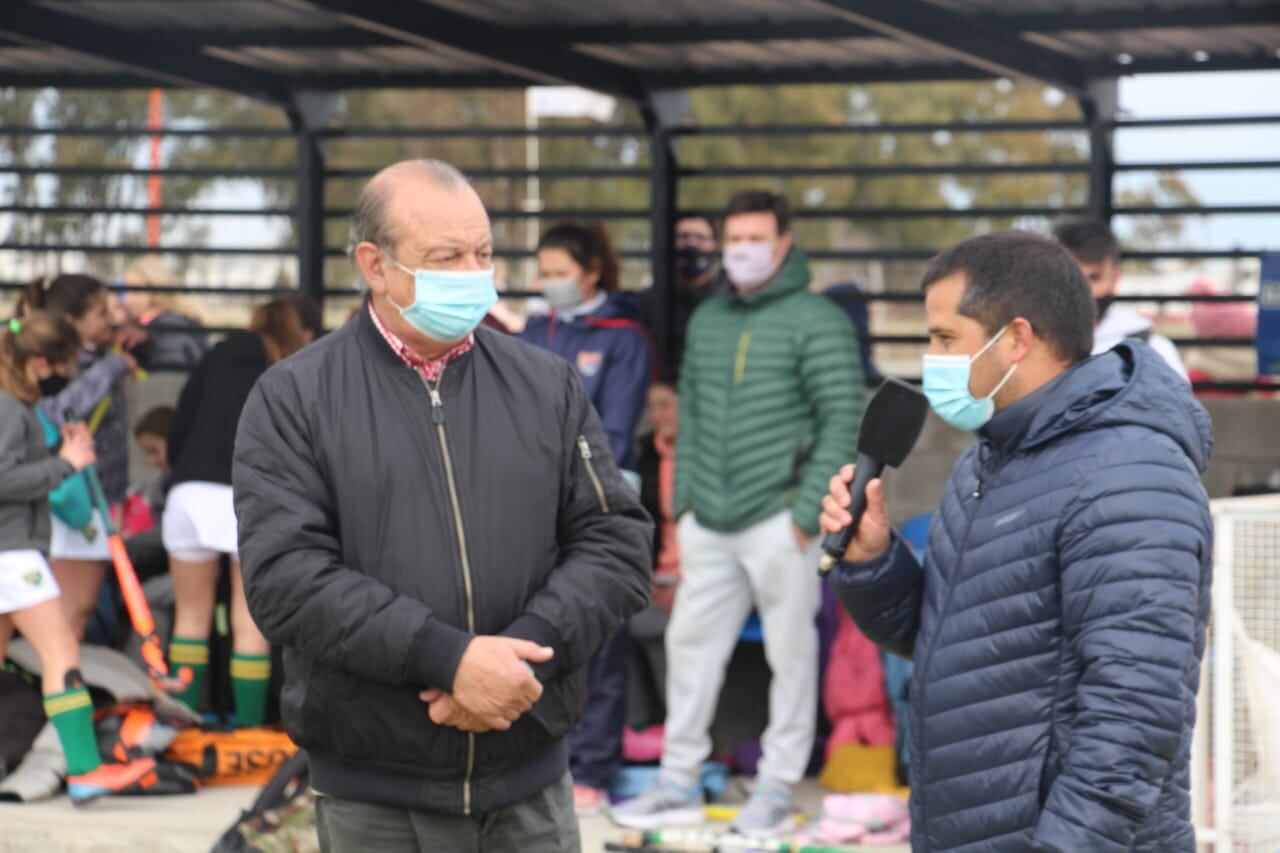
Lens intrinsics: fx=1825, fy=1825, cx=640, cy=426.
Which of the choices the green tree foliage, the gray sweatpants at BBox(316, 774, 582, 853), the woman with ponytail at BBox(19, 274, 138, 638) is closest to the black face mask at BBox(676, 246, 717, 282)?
the green tree foliage

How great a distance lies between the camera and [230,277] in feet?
36.1

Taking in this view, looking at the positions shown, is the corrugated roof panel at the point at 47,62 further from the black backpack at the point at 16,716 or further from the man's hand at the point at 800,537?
the man's hand at the point at 800,537

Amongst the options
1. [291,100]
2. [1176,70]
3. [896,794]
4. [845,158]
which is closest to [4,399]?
[291,100]

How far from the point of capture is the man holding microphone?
9.75ft

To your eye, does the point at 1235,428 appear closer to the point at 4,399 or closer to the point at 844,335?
the point at 844,335

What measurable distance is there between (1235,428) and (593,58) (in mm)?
3262

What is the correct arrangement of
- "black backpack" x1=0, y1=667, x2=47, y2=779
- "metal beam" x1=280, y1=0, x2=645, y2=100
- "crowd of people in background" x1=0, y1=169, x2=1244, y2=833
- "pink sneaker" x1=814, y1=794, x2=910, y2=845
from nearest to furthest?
"pink sneaker" x1=814, y1=794, x2=910, y2=845, "crowd of people in background" x1=0, y1=169, x2=1244, y2=833, "black backpack" x1=0, y1=667, x2=47, y2=779, "metal beam" x1=280, y1=0, x2=645, y2=100

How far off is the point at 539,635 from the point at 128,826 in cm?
384

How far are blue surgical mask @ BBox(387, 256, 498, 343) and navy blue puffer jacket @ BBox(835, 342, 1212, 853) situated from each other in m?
0.89

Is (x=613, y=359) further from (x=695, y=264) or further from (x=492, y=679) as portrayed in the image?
(x=492, y=679)

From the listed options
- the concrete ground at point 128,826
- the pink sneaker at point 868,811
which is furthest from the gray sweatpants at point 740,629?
the concrete ground at point 128,826

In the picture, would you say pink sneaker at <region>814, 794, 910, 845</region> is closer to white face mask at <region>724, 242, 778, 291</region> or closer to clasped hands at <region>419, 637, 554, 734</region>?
white face mask at <region>724, 242, 778, 291</region>

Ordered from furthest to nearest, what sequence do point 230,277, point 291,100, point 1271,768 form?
point 230,277
point 291,100
point 1271,768

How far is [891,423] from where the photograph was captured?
137 inches
